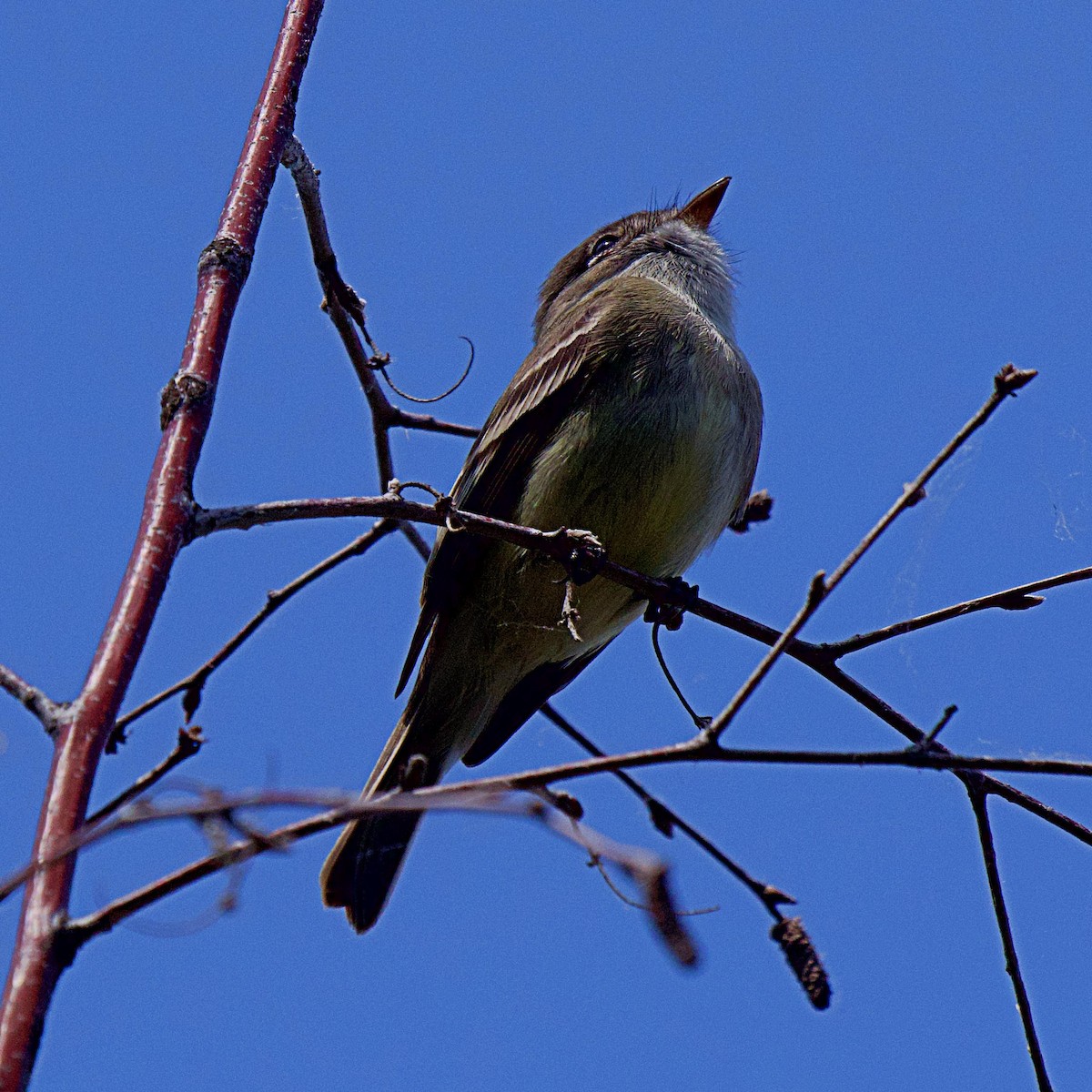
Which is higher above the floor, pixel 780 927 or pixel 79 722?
pixel 79 722

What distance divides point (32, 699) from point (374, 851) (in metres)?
2.43

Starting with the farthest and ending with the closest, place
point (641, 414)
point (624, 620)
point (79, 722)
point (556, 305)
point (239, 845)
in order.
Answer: point (556, 305)
point (624, 620)
point (641, 414)
point (79, 722)
point (239, 845)

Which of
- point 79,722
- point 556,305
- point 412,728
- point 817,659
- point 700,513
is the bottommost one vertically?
point 79,722

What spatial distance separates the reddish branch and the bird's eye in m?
3.09

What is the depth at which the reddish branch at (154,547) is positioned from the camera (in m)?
1.69

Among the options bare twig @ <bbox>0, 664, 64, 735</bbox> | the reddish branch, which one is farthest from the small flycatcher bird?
bare twig @ <bbox>0, 664, 64, 735</bbox>

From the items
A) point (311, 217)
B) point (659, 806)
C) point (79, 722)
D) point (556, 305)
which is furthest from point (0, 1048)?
point (556, 305)

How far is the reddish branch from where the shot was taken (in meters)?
1.69

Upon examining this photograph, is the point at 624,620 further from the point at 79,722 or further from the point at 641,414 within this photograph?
the point at 79,722

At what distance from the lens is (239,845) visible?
1.71 m

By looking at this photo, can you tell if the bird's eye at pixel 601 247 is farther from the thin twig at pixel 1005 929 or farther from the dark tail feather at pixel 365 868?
the thin twig at pixel 1005 929

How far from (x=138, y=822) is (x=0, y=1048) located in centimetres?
31

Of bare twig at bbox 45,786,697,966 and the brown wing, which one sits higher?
the brown wing

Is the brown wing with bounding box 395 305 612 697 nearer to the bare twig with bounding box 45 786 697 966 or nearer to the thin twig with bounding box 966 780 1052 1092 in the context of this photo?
the thin twig with bounding box 966 780 1052 1092
